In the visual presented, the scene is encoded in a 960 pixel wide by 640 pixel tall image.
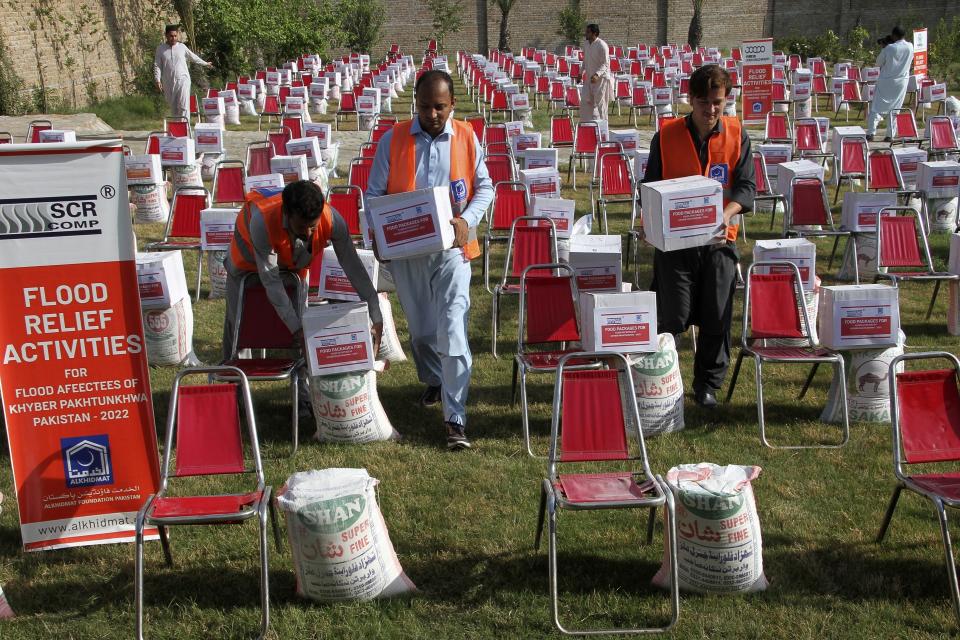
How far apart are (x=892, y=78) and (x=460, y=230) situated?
13829 millimetres

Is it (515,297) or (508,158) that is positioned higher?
(508,158)

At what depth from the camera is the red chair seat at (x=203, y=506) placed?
13.7 feet

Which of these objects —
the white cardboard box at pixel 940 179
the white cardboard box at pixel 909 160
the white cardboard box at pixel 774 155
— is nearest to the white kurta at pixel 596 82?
the white cardboard box at pixel 774 155

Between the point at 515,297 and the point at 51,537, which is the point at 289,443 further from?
the point at 515,297

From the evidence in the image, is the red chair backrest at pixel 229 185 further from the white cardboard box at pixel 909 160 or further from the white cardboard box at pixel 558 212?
the white cardboard box at pixel 909 160

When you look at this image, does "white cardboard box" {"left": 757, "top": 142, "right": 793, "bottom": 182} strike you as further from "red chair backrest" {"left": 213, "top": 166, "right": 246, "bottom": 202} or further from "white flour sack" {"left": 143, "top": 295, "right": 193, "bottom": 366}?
"white flour sack" {"left": 143, "top": 295, "right": 193, "bottom": 366}

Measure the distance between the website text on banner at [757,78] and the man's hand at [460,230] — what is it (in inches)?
421

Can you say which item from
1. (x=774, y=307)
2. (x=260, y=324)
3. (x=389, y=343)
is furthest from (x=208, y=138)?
(x=774, y=307)

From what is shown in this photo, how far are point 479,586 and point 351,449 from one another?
5.54 ft

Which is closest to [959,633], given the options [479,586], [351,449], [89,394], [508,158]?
[479,586]

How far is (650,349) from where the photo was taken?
5922 mm

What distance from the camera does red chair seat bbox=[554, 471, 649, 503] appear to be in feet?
13.7

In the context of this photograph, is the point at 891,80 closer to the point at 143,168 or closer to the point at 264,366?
the point at 143,168

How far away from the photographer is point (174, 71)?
1700cm
